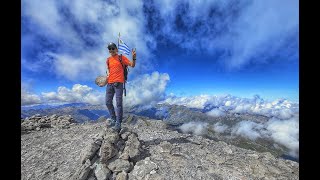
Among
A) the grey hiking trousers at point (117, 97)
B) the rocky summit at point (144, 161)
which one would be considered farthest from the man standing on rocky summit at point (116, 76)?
the rocky summit at point (144, 161)

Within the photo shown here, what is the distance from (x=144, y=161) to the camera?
36.6 feet

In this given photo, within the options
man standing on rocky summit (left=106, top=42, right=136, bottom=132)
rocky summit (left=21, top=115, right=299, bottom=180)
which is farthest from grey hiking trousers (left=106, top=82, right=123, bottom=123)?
rocky summit (left=21, top=115, right=299, bottom=180)

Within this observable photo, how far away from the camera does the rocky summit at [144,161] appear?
34.1ft

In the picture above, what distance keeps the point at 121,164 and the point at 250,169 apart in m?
6.71

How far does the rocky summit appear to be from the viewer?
10398 millimetres

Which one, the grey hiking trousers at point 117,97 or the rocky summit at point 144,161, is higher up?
the grey hiking trousers at point 117,97

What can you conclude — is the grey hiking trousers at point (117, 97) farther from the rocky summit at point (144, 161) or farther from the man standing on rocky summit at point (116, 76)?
the rocky summit at point (144, 161)

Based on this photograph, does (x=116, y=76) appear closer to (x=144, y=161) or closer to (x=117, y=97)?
(x=117, y=97)

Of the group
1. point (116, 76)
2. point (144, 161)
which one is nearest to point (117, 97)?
point (116, 76)
